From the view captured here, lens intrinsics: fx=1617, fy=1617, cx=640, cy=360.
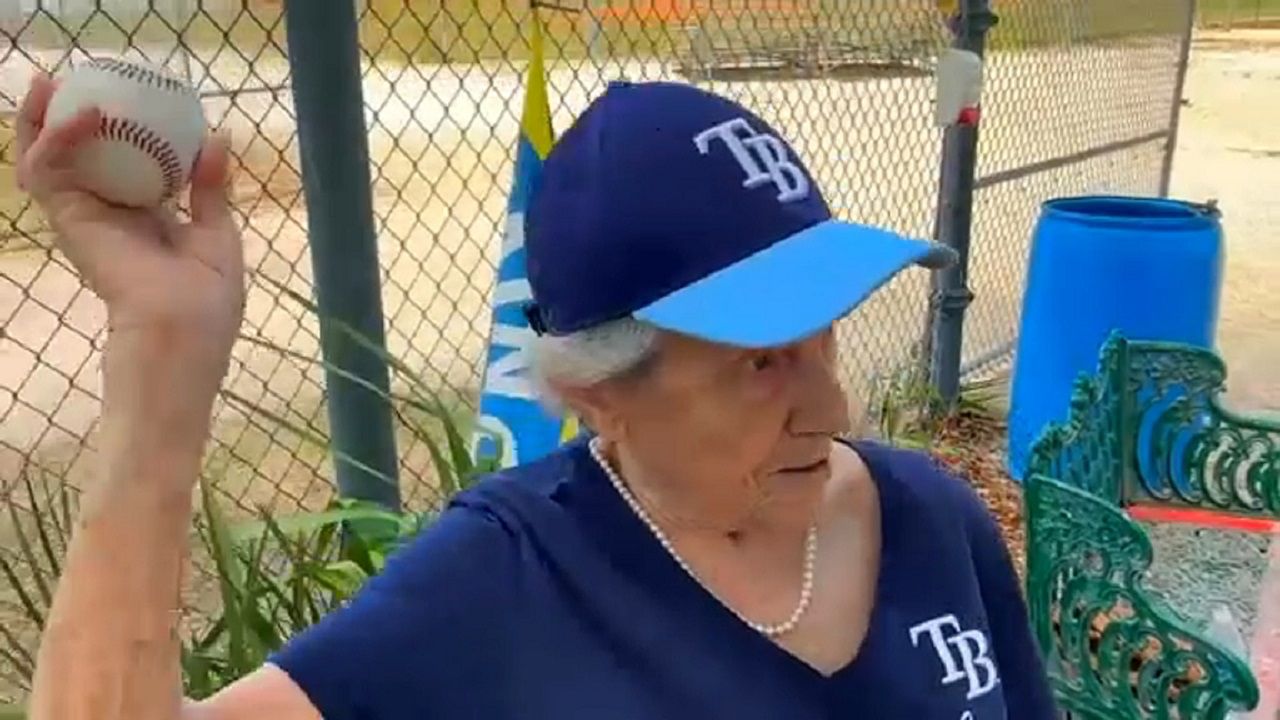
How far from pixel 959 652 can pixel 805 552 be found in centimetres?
18

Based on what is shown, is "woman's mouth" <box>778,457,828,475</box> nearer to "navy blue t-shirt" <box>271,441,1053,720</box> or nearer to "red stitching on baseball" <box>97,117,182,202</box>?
"navy blue t-shirt" <box>271,441,1053,720</box>

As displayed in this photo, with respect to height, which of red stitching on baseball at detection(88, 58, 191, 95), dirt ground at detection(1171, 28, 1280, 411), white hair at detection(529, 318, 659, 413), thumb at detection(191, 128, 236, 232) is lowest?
dirt ground at detection(1171, 28, 1280, 411)

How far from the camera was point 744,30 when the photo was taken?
708 centimetres

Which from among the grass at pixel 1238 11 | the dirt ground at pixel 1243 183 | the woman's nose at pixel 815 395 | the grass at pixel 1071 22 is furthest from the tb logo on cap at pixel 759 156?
the grass at pixel 1238 11

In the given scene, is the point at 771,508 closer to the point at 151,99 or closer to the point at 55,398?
the point at 151,99

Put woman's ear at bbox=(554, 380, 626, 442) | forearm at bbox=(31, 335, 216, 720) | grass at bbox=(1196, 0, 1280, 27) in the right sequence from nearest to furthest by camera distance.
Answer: forearm at bbox=(31, 335, 216, 720) → woman's ear at bbox=(554, 380, 626, 442) → grass at bbox=(1196, 0, 1280, 27)

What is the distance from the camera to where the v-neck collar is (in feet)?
4.95

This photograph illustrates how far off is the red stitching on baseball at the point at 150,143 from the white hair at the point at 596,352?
388mm

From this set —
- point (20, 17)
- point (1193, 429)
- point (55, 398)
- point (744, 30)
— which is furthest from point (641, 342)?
point (744, 30)

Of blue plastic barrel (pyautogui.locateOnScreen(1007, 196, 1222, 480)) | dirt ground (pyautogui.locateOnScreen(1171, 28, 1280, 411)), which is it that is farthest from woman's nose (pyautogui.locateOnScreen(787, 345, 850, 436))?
dirt ground (pyautogui.locateOnScreen(1171, 28, 1280, 411))

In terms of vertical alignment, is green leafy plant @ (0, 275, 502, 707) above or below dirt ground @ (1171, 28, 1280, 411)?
above

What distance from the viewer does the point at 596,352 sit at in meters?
1.47

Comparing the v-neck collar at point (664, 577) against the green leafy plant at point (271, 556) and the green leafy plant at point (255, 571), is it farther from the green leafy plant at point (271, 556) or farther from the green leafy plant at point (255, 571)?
the green leafy plant at point (255, 571)

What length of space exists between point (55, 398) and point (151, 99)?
Answer: 17.0 ft
